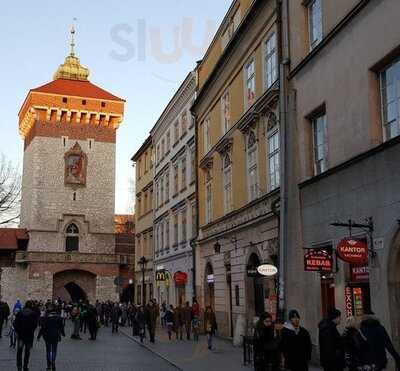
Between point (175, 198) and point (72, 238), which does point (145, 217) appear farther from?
point (175, 198)

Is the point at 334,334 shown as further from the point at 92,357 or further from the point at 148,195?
the point at 148,195

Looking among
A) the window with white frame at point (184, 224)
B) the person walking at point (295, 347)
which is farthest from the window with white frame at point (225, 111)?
the person walking at point (295, 347)

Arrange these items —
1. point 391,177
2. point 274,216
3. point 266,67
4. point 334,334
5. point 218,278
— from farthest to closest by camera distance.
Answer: point 218,278 → point 266,67 → point 274,216 → point 391,177 → point 334,334

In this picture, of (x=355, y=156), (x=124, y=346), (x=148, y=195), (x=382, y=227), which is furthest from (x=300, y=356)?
(x=148, y=195)

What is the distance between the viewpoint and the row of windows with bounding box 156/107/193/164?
125ft

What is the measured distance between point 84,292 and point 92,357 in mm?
39660

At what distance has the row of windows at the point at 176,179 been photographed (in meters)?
35.7

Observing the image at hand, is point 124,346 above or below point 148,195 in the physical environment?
below

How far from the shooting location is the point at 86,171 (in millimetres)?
61219

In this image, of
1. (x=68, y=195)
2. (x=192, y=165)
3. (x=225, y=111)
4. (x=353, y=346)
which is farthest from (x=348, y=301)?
(x=68, y=195)

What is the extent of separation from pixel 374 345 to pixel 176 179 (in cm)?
3022

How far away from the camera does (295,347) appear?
403 inches

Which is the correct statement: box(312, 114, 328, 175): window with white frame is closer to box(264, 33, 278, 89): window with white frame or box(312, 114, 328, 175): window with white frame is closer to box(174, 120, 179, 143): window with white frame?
box(264, 33, 278, 89): window with white frame

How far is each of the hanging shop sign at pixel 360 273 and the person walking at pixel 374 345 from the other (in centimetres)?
400
